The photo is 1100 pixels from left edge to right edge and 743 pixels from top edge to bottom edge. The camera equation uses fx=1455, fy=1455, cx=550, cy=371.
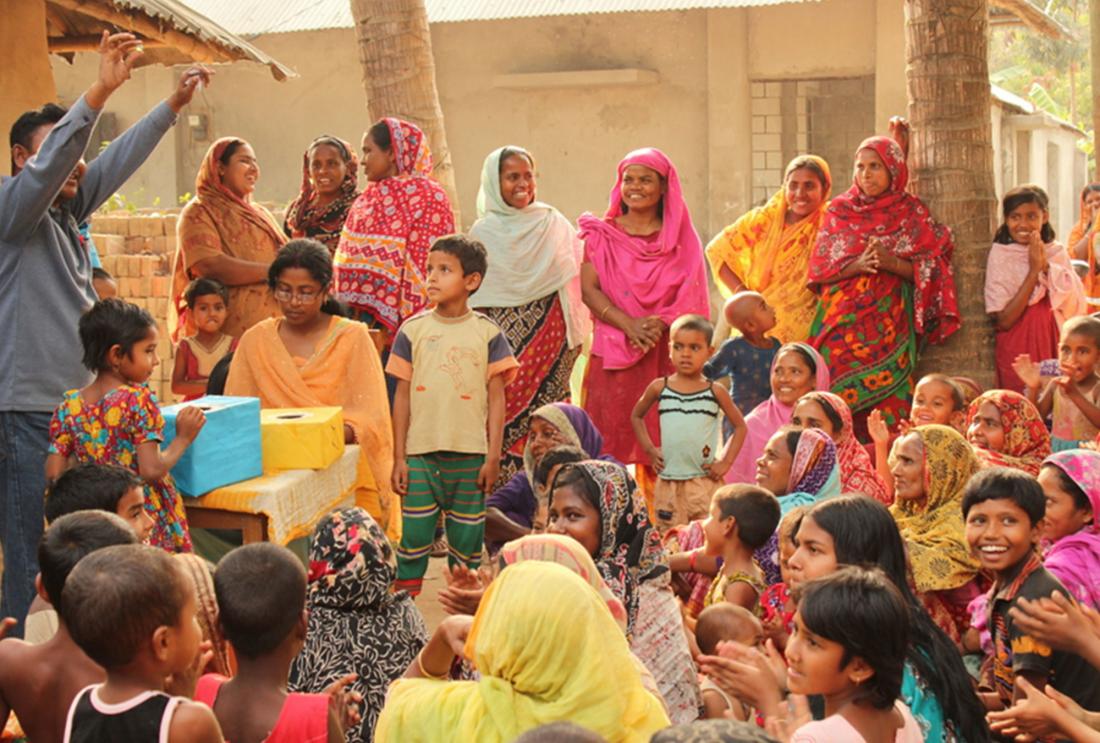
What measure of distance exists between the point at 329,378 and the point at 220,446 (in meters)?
1.01

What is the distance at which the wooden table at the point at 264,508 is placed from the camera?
223 inches

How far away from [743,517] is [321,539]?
188cm

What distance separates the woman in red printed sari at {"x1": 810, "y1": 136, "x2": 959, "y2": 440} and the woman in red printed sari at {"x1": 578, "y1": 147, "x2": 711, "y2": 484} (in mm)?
781

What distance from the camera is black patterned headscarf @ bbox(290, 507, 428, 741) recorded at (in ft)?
13.5

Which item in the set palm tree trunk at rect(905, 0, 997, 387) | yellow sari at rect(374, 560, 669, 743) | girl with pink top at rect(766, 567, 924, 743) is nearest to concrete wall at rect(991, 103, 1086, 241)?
palm tree trunk at rect(905, 0, 997, 387)

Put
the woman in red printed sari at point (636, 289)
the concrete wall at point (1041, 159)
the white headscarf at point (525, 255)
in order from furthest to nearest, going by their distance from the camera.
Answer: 1. the concrete wall at point (1041, 159)
2. the white headscarf at point (525, 255)
3. the woman in red printed sari at point (636, 289)

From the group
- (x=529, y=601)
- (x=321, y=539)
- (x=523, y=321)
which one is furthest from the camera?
(x=523, y=321)

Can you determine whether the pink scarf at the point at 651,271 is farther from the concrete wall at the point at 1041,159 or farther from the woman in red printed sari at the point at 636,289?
the concrete wall at the point at 1041,159

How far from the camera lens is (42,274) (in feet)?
18.2

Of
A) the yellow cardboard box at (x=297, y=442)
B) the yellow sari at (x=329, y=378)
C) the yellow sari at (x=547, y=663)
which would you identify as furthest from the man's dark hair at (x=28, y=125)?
the yellow sari at (x=547, y=663)

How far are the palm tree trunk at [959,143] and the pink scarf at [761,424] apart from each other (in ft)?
4.52

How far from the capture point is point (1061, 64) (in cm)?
4409

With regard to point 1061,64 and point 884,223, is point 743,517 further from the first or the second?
point 1061,64

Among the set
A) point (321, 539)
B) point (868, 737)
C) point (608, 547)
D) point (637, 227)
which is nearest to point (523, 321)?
point (637, 227)
